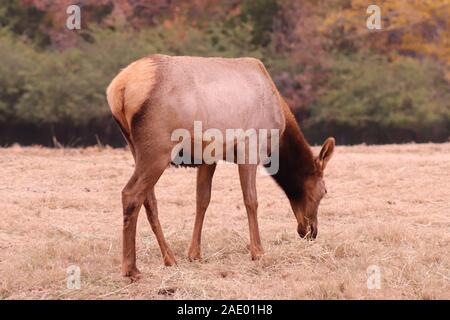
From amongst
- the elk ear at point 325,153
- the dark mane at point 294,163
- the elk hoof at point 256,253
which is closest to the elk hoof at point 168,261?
the elk hoof at point 256,253

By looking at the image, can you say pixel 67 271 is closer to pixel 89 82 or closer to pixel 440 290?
pixel 440 290

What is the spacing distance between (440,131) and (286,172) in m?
15.8

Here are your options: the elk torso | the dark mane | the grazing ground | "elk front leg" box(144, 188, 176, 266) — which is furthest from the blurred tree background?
"elk front leg" box(144, 188, 176, 266)

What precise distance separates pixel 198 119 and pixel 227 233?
1.82 metres

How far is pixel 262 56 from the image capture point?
73.8ft

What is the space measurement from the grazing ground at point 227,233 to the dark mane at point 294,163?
1.77 feet

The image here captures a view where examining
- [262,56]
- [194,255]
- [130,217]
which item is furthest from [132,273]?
[262,56]

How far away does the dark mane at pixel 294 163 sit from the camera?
24.4 ft

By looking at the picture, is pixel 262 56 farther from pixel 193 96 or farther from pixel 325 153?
pixel 193 96

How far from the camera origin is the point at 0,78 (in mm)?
20875

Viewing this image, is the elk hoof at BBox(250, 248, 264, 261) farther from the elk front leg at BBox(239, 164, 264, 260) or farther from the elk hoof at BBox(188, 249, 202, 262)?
the elk hoof at BBox(188, 249, 202, 262)

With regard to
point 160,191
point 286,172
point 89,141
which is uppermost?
point 286,172
